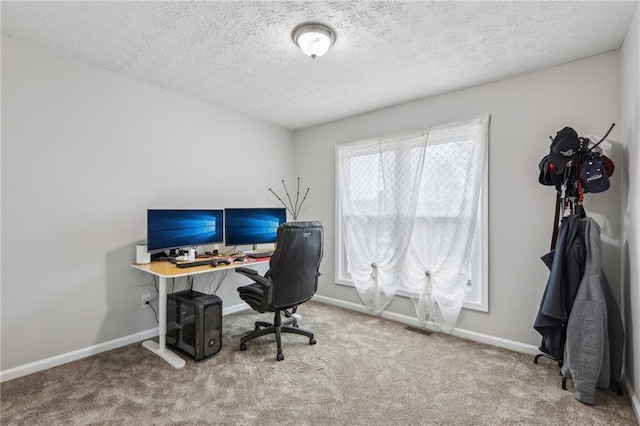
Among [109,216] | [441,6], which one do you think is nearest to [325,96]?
[441,6]

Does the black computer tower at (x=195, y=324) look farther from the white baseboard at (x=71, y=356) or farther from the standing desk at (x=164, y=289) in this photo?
the white baseboard at (x=71, y=356)

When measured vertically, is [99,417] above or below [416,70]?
below

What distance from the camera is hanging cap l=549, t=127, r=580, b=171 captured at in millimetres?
2039

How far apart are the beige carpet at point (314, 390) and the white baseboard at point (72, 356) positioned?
0.06 metres

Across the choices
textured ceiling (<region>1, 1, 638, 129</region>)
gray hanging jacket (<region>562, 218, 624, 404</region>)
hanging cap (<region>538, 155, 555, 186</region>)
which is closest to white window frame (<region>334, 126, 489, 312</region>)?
hanging cap (<region>538, 155, 555, 186</region>)

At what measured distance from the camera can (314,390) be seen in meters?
2.04

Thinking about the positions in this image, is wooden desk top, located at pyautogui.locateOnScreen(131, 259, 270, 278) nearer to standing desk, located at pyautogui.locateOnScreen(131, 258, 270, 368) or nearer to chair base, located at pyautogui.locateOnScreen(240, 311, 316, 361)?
standing desk, located at pyautogui.locateOnScreen(131, 258, 270, 368)

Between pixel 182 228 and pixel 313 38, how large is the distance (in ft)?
6.62

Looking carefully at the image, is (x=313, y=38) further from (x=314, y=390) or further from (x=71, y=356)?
(x=71, y=356)

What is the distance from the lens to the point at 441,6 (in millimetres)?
1806

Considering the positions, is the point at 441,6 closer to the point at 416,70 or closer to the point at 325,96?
the point at 416,70

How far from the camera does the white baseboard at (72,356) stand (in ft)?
7.07

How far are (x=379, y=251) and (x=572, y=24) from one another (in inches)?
97.6

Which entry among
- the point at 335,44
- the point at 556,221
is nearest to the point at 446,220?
the point at 556,221
